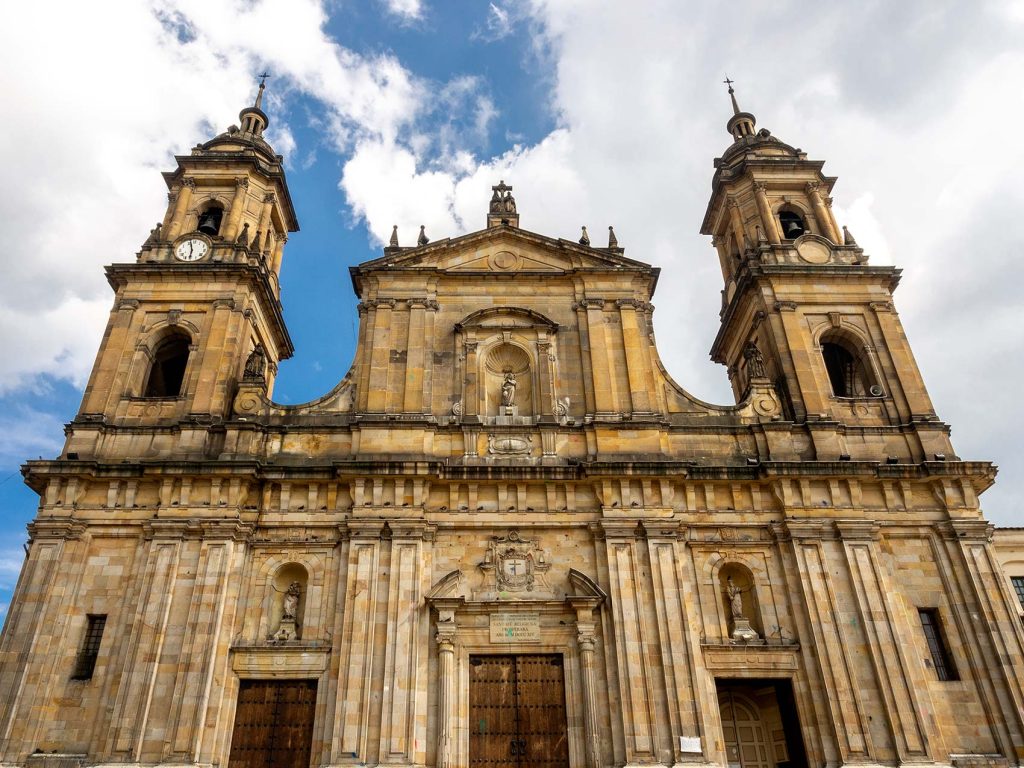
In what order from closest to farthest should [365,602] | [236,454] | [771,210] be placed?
[365,602] → [236,454] → [771,210]

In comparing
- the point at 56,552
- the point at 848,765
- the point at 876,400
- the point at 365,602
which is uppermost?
the point at 876,400

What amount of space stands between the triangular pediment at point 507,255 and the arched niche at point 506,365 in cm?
186

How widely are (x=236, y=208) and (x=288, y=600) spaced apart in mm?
13350

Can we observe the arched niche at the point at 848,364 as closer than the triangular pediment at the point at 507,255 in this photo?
Yes

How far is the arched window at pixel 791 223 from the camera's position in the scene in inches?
1013

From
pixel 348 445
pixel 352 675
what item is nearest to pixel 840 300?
pixel 348 445

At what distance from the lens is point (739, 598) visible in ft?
61.9

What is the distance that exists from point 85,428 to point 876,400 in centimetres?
2216

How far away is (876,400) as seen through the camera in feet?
72.0

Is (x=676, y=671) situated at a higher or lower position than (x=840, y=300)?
lower

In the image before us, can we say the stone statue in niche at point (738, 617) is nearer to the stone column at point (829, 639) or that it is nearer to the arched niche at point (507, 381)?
the stone column at point (829, 639)

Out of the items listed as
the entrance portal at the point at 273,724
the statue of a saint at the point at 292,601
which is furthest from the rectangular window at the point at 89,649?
the statue of a saint at the point at 292,601

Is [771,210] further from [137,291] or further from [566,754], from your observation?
[137,291]

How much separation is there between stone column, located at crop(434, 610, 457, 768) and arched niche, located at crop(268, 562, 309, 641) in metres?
3.48
